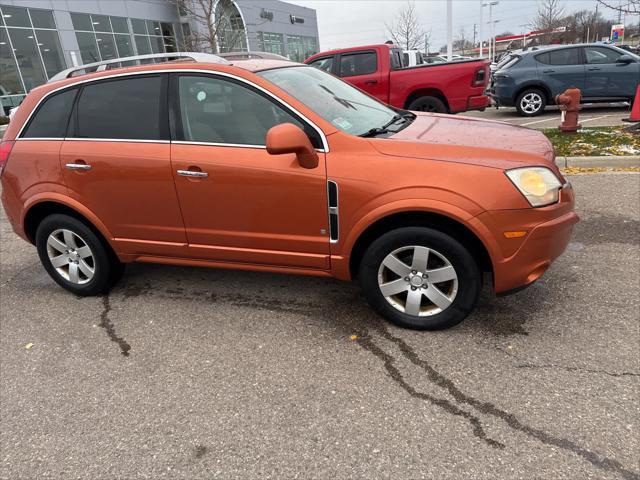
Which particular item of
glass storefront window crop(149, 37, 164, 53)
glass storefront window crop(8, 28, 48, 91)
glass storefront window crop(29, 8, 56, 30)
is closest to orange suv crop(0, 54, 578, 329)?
glass storefront window crop(8, 28, 48, 91)

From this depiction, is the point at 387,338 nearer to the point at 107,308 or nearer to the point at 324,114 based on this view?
the point at 324,114

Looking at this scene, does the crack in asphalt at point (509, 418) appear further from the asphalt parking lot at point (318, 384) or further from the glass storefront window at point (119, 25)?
the glass storefront window at point (119, 25)

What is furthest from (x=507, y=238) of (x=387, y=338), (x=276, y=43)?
(x=276, y=43)

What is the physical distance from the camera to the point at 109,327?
367 cm

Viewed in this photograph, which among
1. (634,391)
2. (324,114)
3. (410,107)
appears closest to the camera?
(634,391)

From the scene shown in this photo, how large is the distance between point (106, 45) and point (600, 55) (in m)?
25.6

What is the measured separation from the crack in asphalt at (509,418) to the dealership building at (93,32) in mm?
14488

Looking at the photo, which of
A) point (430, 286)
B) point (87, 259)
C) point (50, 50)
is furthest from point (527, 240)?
point (50, 50)

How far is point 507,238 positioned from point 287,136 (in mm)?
1425

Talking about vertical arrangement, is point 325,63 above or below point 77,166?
above

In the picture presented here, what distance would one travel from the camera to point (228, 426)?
8.42 ft

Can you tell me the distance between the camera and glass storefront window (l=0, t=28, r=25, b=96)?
69.9ft

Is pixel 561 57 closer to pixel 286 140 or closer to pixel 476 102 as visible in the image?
pixel 476 102

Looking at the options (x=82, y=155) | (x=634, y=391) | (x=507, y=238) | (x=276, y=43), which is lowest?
(x=634, y=391)
